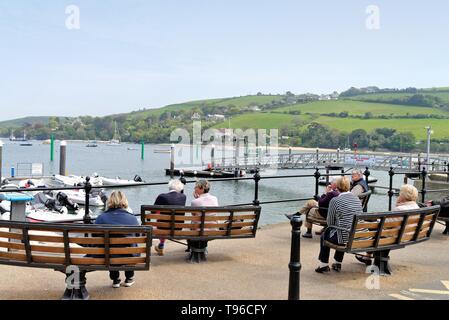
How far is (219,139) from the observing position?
12238 centimetres

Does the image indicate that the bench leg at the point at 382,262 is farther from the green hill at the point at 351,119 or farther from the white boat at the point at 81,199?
the green hill at the point at 351,119

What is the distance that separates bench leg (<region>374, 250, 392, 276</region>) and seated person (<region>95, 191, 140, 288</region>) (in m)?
3.46

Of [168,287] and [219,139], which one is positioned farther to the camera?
[219,139]

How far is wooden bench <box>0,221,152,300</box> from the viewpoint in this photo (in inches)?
215

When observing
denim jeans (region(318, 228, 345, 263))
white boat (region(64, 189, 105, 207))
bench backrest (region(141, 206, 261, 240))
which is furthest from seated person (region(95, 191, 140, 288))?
white boat (region(64, 189, 105, 207))

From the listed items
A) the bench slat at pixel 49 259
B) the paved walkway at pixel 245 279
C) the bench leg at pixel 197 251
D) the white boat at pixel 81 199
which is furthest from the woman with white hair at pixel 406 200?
the white boat at pixel 81 199

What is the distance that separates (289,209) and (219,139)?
80.2m

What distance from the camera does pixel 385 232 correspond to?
22.7ft

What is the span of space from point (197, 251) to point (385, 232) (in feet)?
8.99

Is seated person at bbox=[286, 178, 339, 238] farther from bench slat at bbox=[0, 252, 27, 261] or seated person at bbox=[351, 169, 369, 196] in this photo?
bench slat at bbox=[0, 252, 27, 261]

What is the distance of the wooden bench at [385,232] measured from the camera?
6645 mm

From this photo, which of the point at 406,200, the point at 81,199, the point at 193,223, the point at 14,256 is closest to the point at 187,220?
the point at 193,223
